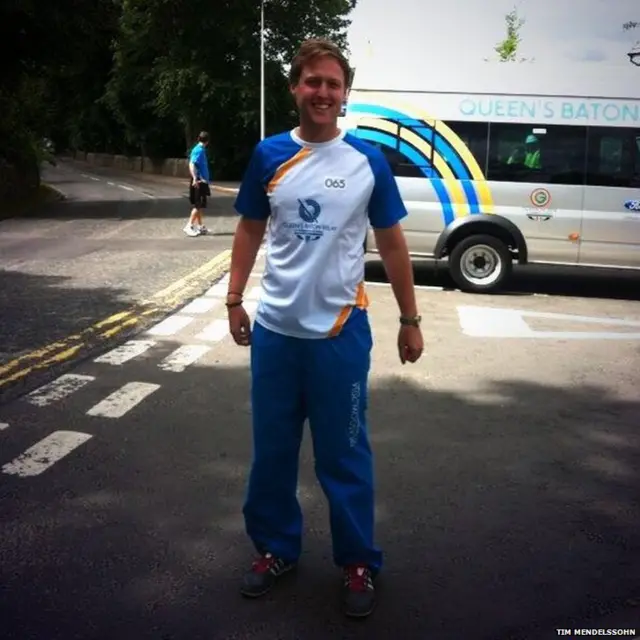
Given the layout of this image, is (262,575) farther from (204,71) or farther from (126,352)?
(204,71)

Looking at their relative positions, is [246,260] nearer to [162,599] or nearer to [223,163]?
[162,599]

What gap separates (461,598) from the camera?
316 cm

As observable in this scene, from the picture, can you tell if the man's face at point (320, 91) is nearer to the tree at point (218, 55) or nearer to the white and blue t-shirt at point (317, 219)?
the white and blue t-shirt at point (317, 219)

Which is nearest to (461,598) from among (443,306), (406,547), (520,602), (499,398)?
(520,602)

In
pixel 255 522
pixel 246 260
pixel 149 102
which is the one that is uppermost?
pixel 149 102

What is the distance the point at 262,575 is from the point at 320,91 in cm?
183

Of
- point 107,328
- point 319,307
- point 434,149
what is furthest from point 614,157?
point 319,307

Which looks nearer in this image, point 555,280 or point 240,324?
point 240,324

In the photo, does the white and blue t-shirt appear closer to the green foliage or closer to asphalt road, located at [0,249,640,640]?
asphalt road, located at [0,249,640,640]

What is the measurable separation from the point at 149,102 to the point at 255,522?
45184 mm

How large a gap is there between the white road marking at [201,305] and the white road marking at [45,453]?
3879 millimetres

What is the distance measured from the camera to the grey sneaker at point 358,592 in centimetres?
304

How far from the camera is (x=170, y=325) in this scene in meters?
8.02

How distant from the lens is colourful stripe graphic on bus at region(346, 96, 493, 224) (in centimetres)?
1012
